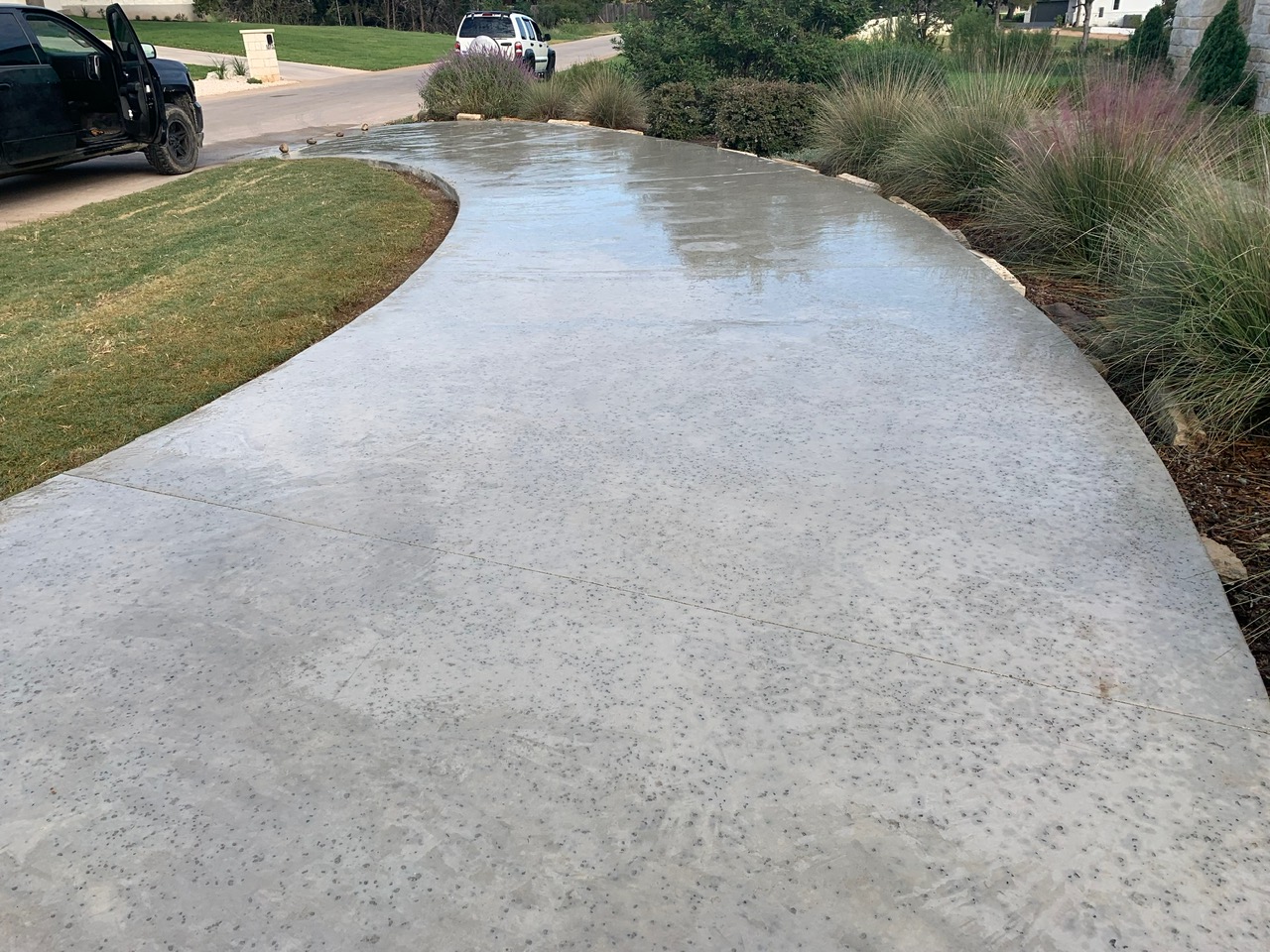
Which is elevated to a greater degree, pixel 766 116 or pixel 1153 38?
pixel 1153 38

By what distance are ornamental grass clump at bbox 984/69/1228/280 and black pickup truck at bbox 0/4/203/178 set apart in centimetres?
891

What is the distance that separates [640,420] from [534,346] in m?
1.11

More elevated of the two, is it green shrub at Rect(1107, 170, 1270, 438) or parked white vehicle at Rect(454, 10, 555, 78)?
parked white vehicle at Rect(454, 10, 555, 78)

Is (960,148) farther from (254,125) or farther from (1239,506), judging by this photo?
(254,125)

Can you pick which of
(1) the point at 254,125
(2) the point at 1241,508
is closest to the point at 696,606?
(2) the point at 1241,508

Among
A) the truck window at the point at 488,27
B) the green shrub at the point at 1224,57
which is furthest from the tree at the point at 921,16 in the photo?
the truck window at the point at 488,27

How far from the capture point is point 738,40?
16531mm

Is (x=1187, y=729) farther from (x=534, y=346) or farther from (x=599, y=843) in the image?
(x=534, y=346)

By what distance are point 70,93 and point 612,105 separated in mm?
7280

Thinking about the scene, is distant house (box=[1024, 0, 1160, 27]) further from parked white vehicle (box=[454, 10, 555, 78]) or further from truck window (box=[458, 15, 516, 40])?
truck window (box=[458, 15, 516, 40])

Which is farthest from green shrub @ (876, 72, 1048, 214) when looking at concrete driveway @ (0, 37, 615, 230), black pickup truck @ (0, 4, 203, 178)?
concrete driveway @ (0, 37, 615, 230)

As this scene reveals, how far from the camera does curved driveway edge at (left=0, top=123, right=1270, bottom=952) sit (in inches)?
77.3

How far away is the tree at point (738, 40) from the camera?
54.2ft

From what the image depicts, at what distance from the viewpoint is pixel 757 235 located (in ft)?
23.6
